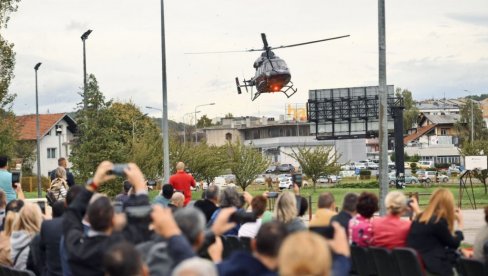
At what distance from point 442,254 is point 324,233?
10.7 ft

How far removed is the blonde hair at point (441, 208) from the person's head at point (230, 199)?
3525 mm

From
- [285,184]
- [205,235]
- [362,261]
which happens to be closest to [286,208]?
[362,261]

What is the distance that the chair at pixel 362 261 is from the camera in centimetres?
1080

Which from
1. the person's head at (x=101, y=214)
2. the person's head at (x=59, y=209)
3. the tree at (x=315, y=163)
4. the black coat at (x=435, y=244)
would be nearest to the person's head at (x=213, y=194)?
the person's head at (x=59, y=209)

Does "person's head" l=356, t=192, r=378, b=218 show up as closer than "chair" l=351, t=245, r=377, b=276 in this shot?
Yes

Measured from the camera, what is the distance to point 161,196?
15984mm

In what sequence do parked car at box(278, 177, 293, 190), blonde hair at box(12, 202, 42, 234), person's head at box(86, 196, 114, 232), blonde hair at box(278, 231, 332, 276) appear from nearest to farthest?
blonde hair at box(278, 231, 332, 276), person's head at box(86, 196, 114, 232), blonde hair at box(12, 202, 42, 234), parked car at box(278, 177, 293, 190)

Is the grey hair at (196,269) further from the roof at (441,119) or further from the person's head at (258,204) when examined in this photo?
the roof at (441,119)

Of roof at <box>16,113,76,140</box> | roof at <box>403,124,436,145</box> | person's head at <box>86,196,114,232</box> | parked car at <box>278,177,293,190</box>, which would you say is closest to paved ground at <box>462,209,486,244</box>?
person's head at <box>86,196,114,232</box>

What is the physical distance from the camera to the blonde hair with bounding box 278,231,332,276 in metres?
5.16

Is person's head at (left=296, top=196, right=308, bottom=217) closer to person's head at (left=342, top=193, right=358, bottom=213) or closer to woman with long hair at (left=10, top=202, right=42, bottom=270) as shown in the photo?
person's head at (left=342, top=193, right=358, bottom=213)

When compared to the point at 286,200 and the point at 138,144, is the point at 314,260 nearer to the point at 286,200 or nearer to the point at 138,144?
the point at 286,200

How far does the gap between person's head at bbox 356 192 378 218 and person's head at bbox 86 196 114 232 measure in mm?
3870

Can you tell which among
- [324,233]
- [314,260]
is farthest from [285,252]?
[324,233]
